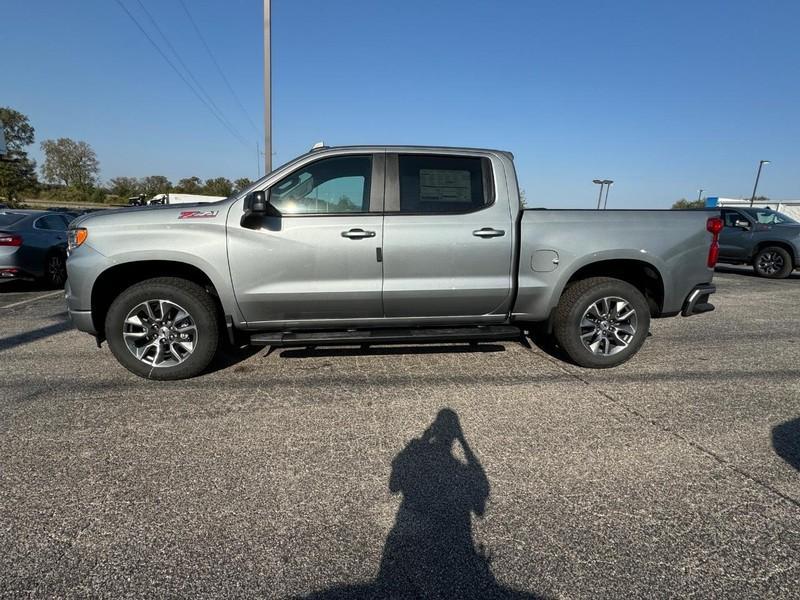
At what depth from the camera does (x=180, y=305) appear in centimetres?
372

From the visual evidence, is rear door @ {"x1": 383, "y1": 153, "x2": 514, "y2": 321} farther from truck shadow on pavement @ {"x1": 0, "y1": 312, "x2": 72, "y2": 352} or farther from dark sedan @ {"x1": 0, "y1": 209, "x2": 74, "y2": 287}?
dark sedan @ {"x1": 0, "y1": 209, "x2": 74, "y2": 287}

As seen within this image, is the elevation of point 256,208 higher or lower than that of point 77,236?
higher

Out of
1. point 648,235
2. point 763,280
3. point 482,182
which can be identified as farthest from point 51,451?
point 763,280

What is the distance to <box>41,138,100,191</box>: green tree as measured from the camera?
7044cm

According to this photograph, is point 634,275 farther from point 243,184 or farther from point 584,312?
point 243,184

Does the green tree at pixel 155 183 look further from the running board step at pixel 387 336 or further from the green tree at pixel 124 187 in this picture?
the running board step at pixel 387 336

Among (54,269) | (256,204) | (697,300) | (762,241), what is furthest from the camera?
(762,241)

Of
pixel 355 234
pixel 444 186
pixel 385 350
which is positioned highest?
pixel 444 186

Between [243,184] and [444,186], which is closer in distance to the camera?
[444,186]

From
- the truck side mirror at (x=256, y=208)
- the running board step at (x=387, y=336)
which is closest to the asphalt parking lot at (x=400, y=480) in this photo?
the running board step at (x=387, y=336)

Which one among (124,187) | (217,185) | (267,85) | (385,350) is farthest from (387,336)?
(124,187)

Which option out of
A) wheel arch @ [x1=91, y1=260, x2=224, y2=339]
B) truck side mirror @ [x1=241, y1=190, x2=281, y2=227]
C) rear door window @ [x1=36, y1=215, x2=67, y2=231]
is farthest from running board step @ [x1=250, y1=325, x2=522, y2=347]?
rear door window @ [x1=36, y1=215, x2=67, y2=231]

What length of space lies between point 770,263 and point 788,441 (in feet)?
35.1

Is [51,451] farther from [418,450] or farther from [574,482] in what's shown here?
[574,482]
